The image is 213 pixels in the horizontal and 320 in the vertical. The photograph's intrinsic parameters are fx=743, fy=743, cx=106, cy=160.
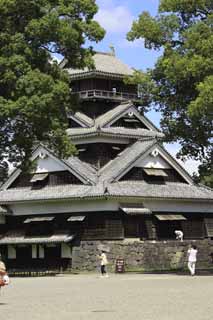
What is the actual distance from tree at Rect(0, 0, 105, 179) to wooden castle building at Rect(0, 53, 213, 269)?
1043cm

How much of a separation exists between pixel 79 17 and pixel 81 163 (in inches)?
645

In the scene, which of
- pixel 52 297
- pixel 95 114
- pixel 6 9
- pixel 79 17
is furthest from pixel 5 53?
pixel 95 114

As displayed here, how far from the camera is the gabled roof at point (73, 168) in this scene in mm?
48759

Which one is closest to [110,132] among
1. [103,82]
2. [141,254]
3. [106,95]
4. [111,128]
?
[111,128]

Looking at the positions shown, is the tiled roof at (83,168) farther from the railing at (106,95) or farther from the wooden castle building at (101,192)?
the railing at (106,95)

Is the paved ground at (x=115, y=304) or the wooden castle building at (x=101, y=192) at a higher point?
the wooden castle building at (x=101, y=192)

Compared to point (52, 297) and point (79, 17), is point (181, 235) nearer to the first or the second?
point (79, 17)

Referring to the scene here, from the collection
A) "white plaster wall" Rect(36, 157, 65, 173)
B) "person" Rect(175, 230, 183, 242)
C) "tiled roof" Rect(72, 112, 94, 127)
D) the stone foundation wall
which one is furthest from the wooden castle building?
"person" Rect(175, 230, 183, 242)

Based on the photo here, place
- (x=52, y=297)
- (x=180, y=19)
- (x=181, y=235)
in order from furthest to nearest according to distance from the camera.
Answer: (x=181, y=235)
(x=180, y=19)
(x=52, y=297)

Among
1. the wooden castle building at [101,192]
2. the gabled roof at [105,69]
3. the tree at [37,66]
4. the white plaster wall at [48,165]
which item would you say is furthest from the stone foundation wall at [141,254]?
the gabled roof at [105,69]

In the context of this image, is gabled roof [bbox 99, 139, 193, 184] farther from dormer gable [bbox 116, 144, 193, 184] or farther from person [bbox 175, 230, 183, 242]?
person [bbox 175, 230, 183, 242]

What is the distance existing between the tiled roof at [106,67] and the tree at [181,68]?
1743 centimetres

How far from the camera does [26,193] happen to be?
51.1m

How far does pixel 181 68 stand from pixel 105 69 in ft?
71.1
